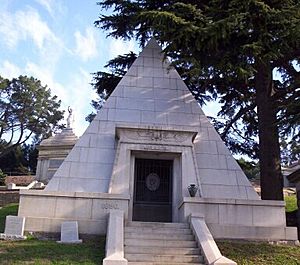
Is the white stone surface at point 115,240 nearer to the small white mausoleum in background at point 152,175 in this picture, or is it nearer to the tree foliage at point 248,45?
the small white mausoleum in background at point 152,175

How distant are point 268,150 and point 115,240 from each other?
560 centimetres

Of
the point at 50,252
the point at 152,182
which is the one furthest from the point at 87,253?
the point at 152,182

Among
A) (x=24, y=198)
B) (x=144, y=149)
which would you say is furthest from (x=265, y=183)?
(x=24, y=198)

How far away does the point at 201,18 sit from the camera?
10258 millimetres

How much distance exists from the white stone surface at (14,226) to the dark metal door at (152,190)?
315 centimetres

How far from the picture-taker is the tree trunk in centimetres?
1138

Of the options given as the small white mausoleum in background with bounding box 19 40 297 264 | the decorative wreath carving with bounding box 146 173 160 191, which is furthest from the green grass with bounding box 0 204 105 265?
the decorative wreath carving with bounding box 146 173 160 191

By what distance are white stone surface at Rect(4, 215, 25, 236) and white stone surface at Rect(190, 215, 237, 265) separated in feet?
12.4

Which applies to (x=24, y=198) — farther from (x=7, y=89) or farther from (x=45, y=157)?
(x=7, y=89)

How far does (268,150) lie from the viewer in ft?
38.1

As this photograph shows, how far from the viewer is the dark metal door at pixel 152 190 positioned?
11.4 m

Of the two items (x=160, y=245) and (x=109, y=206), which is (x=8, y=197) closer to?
(x=109, y=206)

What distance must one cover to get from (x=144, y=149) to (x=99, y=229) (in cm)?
245

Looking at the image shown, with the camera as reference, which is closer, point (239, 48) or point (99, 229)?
point (99, 229)
